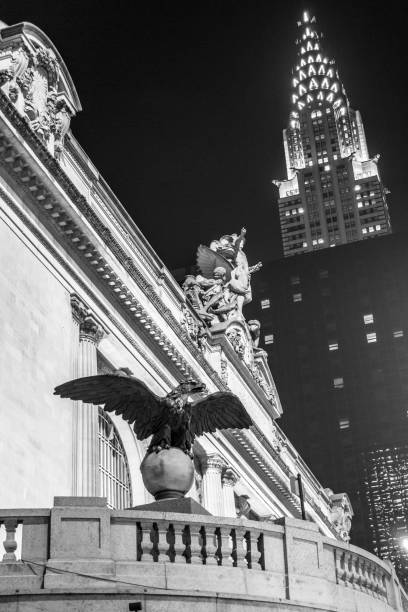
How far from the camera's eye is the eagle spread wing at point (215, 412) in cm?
1955

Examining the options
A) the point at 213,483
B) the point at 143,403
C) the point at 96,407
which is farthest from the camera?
the point at 213,483

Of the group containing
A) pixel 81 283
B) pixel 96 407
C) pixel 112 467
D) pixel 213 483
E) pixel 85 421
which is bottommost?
pixel 85 421

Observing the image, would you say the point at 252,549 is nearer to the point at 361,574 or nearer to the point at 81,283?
the point at 361,574

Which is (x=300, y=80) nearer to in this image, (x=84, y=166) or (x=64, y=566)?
(x=84, y=166)

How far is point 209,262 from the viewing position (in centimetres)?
5684

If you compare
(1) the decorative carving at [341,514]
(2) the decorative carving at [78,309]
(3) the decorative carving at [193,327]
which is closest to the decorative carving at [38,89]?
(2) the decorative carving at [78,309]

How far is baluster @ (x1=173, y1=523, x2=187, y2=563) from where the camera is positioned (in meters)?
15.4

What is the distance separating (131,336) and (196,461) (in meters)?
10.4

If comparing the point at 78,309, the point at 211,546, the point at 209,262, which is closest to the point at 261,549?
the point at 211,546

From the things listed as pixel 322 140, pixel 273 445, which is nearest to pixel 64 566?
pixel 273 445

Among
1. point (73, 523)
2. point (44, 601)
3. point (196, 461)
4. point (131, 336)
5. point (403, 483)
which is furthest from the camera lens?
point (403, 483)

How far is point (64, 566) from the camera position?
1448 cm

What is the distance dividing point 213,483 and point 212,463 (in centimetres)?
96

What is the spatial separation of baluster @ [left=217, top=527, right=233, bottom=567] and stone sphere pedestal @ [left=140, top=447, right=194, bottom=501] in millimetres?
1660
